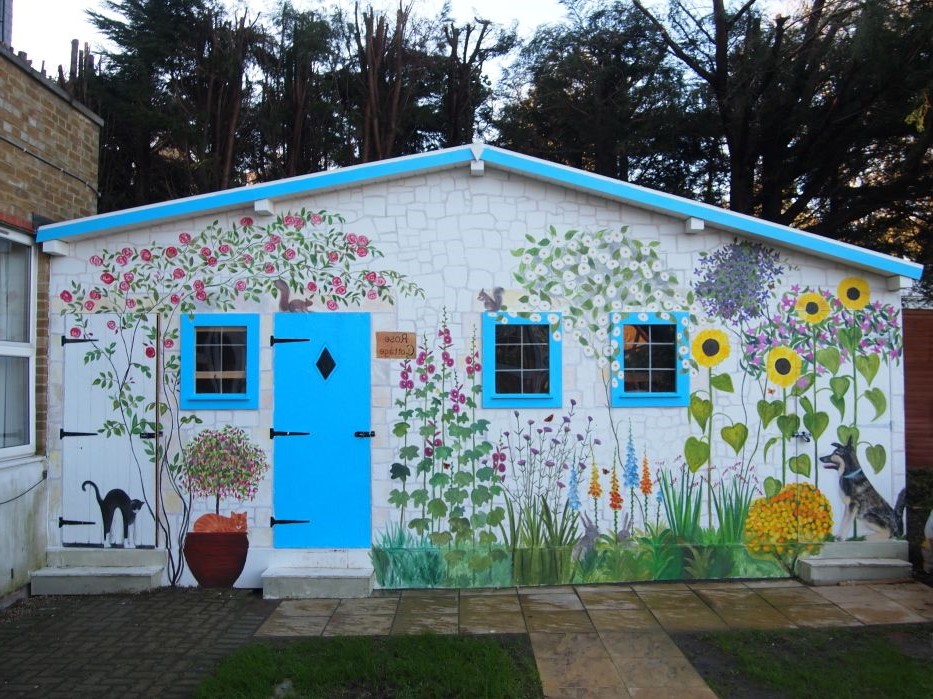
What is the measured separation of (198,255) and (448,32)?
10.5 meters

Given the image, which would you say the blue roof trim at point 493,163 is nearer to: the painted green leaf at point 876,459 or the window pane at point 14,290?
the window pane at point 14,290

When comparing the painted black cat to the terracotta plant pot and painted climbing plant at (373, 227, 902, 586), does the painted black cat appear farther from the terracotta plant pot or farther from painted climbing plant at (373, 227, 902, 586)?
painted climbing plant at (373, 227, 902, 586)

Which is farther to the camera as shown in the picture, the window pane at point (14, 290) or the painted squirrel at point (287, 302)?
the painted squirrel at point (287, 302)

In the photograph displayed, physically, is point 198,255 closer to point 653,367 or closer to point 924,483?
point 653,367

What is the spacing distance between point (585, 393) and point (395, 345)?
66.8 inches

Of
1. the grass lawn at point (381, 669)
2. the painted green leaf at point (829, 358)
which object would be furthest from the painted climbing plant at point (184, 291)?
the painted green leaf at point (829, 358)

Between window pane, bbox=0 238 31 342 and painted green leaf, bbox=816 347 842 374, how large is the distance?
6.87 metres

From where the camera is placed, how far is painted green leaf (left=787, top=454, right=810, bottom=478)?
262 inches

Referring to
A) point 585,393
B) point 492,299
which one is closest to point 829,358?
point 585,393

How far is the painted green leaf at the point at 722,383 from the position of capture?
21.9 feet

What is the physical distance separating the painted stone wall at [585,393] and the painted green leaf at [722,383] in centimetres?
2

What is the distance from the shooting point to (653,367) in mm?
6676

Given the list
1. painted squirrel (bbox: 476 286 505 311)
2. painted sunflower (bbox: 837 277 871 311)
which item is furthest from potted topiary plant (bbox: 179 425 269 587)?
painted sunflower (bbox: 837 277 871 311)

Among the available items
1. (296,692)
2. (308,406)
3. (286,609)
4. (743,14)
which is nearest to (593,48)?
(743,14)
